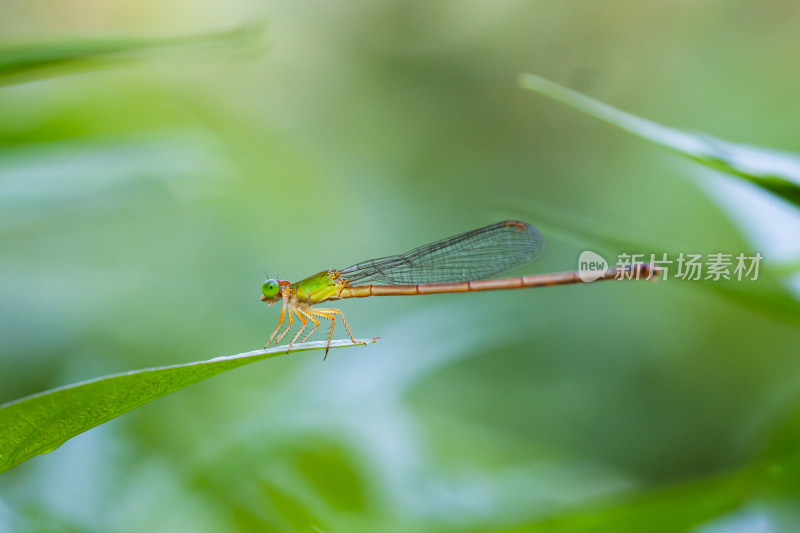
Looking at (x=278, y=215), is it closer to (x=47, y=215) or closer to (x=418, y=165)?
(x=418, y=165)

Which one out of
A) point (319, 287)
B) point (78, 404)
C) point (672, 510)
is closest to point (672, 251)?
point (672, 510)

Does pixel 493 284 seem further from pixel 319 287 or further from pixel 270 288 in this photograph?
pixel 270 288

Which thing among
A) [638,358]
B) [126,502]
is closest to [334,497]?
[126,502]

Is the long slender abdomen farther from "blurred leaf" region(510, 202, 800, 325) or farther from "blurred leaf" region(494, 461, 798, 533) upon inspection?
"blurred leaf" region(494, 461, 798, 533)

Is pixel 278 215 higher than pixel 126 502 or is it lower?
higher

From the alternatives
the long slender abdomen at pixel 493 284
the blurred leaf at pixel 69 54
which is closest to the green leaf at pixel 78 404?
the blurred leaf at pixel 69 54
